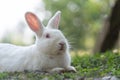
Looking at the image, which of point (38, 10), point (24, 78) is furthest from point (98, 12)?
point (24, 78)

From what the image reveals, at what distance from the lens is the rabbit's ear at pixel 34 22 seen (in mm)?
7984

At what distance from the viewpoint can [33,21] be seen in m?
8.12

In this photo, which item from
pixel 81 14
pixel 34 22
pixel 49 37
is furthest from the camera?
pixel 81 14

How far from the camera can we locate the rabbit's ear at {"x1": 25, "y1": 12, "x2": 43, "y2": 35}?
7.98 meters

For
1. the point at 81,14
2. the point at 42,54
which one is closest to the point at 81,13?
the point at 81,14

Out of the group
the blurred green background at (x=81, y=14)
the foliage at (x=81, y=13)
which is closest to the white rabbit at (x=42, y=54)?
the blurred green background at (x=81, y=14)

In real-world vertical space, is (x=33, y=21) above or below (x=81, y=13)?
below

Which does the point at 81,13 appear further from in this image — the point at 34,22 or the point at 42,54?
the point at 42,54

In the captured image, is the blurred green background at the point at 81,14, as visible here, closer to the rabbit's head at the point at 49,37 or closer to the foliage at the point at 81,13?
the foliage at the point at 81,13

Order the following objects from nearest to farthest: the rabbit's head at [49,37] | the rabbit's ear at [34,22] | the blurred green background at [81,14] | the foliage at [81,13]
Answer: the rabbit's head at [49,37] → the rabbit's ear at [34,22] → the blurred green background at [81,14] → the foliage at [81,13]

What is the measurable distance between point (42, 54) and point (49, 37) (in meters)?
0.33

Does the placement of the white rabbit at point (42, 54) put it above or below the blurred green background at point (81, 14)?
below

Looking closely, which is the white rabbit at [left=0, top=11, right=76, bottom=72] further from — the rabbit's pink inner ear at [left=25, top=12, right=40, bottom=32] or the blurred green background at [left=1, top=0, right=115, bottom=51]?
the blurred green background at [left=1, top=0, right=115, bottom=51]

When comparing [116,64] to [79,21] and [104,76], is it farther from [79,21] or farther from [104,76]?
[79,21]
